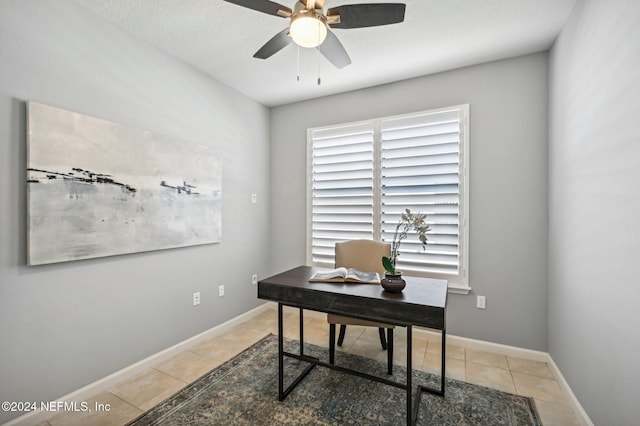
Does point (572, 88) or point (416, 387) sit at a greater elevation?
point (572, 88)

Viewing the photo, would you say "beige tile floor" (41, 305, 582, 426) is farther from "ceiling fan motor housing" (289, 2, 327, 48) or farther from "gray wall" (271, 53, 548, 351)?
"ceiling fan motor housing" (289, 2, 327, 48)

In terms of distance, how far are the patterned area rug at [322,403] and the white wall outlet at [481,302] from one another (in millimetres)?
764

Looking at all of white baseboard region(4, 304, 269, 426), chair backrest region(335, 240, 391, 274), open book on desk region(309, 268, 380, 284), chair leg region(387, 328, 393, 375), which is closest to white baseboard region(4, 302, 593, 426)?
white baseboard region(4, 304, 269, 426)

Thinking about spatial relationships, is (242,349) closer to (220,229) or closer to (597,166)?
(220,229)

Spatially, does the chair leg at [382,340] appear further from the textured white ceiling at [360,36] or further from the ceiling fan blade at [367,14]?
the textured white ceiling at [360,36]

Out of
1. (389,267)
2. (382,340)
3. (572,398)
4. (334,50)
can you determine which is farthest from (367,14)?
(572,398)

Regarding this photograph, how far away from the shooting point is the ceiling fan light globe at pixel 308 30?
4.58ft

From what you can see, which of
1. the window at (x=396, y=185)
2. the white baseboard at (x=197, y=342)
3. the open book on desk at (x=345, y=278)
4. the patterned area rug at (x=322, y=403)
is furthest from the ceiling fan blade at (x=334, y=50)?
the white baseboard at (x=197, y=342)

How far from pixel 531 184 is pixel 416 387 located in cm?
193

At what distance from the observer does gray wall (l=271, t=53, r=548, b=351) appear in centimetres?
238

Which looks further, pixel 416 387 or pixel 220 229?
pixel 220 229

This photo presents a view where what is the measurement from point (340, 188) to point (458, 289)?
1603 mm

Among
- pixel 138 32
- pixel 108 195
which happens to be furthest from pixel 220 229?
pixel 138 32

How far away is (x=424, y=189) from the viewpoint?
9.04ft
